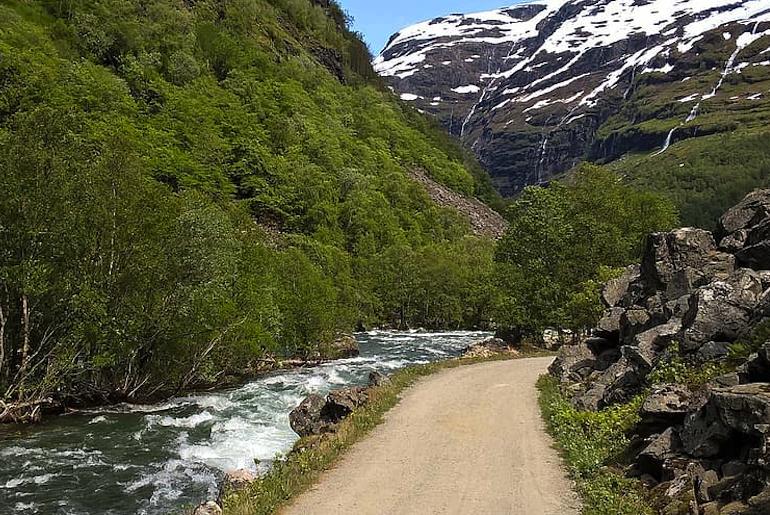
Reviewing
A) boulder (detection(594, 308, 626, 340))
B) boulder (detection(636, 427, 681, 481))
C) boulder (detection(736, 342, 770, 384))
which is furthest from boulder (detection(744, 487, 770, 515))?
boulder (detection(594, 308, 626, 340))

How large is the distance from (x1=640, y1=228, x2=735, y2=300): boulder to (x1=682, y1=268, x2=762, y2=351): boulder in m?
2.95

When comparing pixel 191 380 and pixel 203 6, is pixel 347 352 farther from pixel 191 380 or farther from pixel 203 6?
pixel 203 6

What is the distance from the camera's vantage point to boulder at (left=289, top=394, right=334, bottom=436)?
2180 centimetres

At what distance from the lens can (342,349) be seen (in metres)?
50.9

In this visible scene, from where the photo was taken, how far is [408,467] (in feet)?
47.7

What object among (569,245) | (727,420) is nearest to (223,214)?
(569,245)

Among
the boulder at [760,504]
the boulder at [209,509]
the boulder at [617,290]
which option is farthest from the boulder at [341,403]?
the boulder at [760,504]

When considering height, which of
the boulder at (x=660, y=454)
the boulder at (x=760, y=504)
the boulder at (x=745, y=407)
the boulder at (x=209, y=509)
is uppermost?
the boulder at (x=745, y=407)

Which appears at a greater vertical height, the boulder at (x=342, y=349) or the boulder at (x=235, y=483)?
the boulder at (x=235, y=483)

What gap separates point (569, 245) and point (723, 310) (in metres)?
41.5

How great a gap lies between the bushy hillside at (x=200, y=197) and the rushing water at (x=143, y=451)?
229 cm

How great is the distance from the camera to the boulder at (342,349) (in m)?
49.3

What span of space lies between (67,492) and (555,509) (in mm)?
12942

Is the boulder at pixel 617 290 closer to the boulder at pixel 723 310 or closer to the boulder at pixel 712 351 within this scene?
the boulder at pixel 723 310
